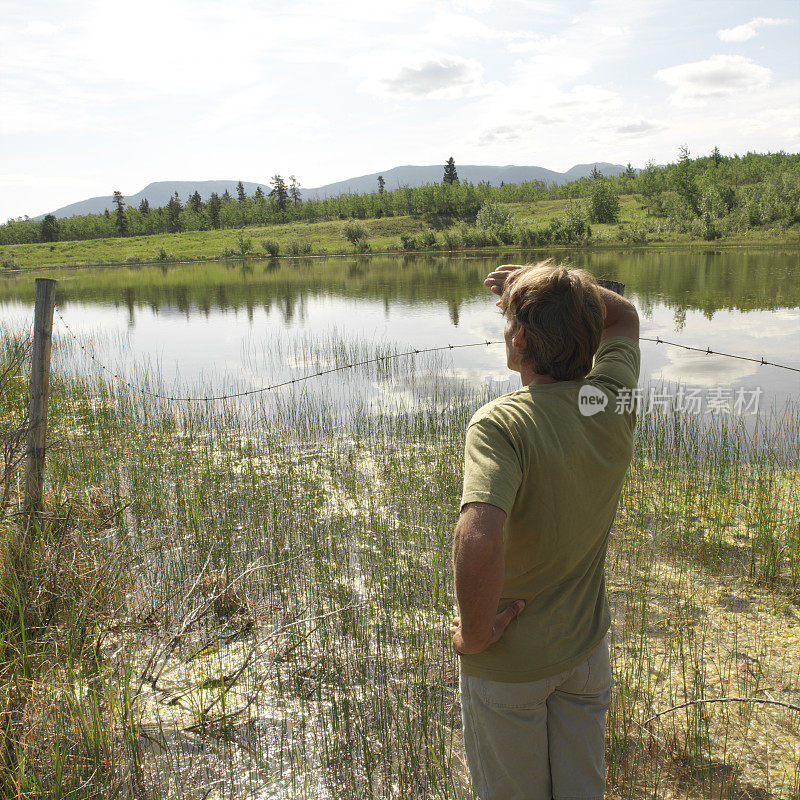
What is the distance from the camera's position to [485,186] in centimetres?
8619

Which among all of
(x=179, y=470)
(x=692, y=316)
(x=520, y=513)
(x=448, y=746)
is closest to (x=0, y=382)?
(x=179, y=470)

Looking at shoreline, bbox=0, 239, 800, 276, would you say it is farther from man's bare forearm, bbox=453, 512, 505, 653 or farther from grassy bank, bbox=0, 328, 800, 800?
man's bare forearm, bbox=453, 512, 505, 653

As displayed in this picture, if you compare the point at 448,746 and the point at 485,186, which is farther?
the point at 485,186

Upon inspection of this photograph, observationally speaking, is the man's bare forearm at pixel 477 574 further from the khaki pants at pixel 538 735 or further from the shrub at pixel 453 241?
the shrub at pixel 453 241

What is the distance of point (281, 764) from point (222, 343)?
13.5 m

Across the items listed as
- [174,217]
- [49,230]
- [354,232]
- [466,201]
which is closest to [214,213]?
[174,217]

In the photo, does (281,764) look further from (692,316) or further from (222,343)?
(692,316)

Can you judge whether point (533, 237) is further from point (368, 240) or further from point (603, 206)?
point (368, 240)

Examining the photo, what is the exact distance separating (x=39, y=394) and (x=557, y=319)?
→ 11.9ft

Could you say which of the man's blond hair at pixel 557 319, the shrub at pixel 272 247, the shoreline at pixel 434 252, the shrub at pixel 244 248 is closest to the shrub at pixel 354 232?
the shoreline at pixel 434 252

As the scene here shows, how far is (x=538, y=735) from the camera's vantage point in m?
1.51

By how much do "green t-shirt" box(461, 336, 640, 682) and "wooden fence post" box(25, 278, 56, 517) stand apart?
3340 millimetres

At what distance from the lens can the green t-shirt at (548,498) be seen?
132 cm

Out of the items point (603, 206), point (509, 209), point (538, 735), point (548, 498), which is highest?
point (509, 209)
